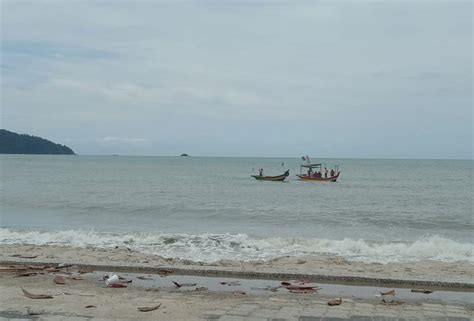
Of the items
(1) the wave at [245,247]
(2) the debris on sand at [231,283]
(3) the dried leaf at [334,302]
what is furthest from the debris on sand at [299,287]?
(1) the wave at [245,247]

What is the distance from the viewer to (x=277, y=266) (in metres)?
10.1

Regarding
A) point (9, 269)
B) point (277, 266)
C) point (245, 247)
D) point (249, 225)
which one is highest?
point (9, 269)

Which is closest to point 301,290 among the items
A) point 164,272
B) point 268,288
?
point 268,288

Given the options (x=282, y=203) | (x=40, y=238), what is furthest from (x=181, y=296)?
(x=282, y=203)

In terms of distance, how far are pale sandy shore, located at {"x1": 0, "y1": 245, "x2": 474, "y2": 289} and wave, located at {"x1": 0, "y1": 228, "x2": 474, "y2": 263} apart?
2.76 feet

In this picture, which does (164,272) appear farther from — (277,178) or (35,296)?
(277,178)

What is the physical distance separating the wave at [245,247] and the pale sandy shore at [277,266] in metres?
0.84

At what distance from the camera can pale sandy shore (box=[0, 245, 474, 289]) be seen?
8047 mm

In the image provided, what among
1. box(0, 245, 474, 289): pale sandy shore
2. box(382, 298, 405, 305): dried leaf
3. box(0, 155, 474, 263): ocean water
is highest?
box(382, 298, 405, 305): dried leaf

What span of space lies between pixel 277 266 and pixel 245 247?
123 inches

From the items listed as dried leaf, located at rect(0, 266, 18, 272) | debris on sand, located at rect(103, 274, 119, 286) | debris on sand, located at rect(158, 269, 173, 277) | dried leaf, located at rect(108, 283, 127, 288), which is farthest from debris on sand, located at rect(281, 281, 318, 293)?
dried leaf, located at rect(0, 266, 18, 272)

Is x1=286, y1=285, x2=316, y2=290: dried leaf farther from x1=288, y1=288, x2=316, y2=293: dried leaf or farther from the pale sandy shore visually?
the pale sandy shore

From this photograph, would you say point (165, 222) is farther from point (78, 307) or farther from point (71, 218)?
point (78, 307)

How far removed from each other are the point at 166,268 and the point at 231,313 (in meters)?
2.91
